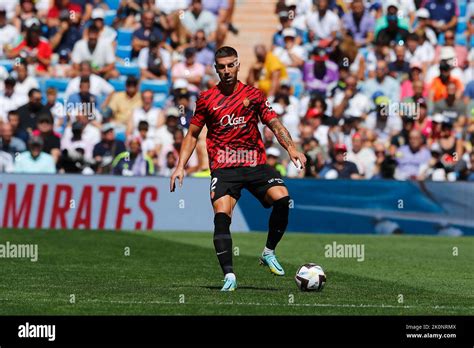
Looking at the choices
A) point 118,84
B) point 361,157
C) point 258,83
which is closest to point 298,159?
point 361,157

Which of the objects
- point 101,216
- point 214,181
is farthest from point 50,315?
point 101,216

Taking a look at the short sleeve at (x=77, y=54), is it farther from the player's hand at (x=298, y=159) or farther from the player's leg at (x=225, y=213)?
the player's hand at (x=298, y=159)

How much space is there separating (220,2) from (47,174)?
753cm

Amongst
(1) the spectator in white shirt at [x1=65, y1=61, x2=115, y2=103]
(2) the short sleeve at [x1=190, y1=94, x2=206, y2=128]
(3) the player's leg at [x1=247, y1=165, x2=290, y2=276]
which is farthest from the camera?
(1) the spectator in white shirt at [x1=65, y1=61, x2=115, y2=103]

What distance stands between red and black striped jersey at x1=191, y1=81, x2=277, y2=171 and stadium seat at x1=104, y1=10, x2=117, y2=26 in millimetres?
16237

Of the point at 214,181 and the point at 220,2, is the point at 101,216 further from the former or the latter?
the point at 214,181

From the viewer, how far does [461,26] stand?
30078 mm

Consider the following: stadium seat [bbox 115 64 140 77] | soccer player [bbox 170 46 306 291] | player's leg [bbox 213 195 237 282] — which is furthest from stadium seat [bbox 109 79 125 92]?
player's leg [bbox 213 195 237 282]

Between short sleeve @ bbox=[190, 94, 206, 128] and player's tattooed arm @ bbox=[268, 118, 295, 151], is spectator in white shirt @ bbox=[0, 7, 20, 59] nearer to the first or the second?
short sleeve @ bbox=[190, 94, 206, 128]

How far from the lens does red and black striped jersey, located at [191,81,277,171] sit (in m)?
14.5

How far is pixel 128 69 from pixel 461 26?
26.7 feet

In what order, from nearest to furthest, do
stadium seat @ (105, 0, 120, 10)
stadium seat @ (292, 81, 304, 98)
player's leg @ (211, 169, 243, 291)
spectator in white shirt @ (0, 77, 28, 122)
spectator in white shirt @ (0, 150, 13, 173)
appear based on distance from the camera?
1. player's leg @ (211, 169, 243, 291)
2. spectator in white shirt @ (0, 150, 13, 173)
3. spectator in white shirt @ (0, 77, 28, 122)
4. stadium seat @ (292, 81, 304, 98)
5. stadium seat @ (105, 0, 120, 10)

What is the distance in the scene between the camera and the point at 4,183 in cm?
2503

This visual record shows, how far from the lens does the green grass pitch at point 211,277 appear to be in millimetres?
12570
